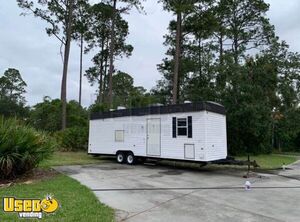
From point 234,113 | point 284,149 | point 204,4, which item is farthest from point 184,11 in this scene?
point 284,149

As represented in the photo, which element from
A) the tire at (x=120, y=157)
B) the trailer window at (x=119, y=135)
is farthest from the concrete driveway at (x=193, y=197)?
the trailer window at (x=119, y=135)

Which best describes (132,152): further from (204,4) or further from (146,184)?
(204,4)

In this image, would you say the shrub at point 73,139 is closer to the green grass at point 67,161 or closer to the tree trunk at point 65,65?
the tree trunk at point 65,65

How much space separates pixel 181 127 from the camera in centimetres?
1236

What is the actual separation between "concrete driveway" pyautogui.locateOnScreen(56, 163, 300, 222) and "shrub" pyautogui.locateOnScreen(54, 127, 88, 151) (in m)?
9.15

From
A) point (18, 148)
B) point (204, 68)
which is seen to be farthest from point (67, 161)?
point (204, 68)

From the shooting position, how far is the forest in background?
806 inches

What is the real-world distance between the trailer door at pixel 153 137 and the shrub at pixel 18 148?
495 cm

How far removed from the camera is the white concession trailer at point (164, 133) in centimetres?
1172

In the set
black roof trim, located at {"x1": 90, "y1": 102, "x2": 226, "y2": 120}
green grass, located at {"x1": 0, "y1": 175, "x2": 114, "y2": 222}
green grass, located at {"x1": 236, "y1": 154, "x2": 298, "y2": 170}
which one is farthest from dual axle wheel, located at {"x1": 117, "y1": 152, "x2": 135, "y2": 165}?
green grass, located at {"x1": 236, "y1": 154, "x2": 298, "y2": 170}

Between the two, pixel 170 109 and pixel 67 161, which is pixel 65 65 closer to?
pixel 67 161

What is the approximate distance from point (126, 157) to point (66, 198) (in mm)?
8178

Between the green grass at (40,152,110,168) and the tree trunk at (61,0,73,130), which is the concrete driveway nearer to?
the green grass at (40,152,110,168)

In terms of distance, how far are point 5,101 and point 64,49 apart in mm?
29702
